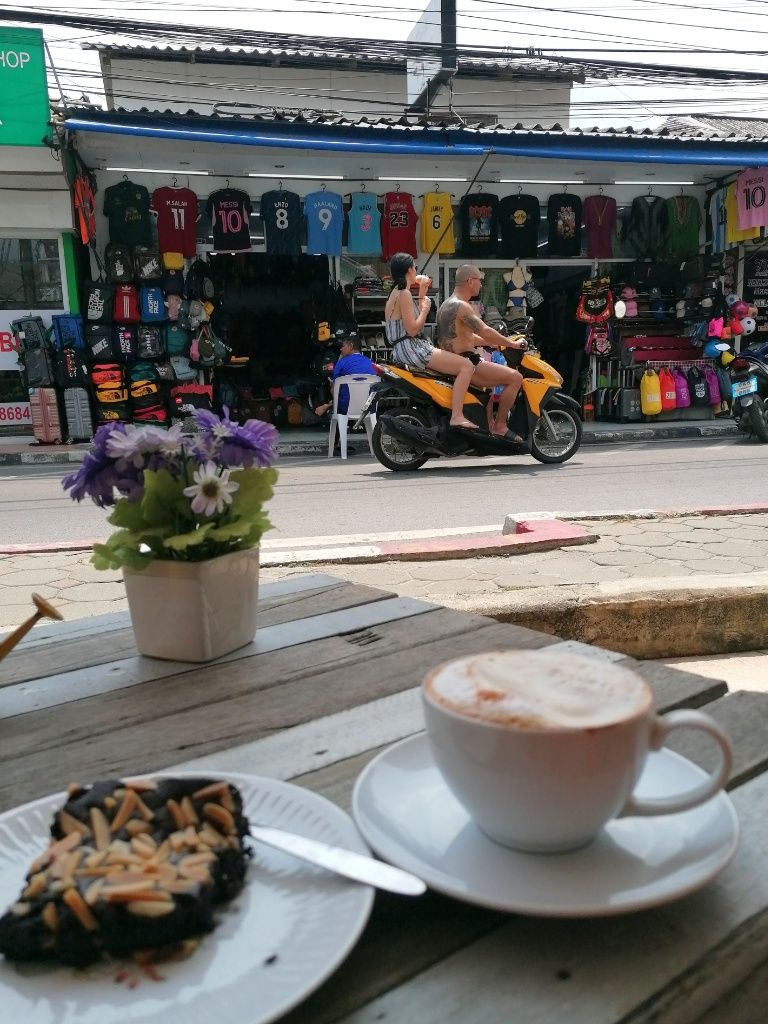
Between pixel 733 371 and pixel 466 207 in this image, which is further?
pixel 466 207

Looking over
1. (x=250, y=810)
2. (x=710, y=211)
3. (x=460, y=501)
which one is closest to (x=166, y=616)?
(x=250, y=810)

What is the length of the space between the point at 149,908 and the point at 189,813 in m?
0.10

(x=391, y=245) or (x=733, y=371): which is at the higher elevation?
(x=391, y=245)

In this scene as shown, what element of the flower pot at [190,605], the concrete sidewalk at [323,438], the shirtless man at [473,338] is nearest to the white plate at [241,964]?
the flower pot at [190,605]

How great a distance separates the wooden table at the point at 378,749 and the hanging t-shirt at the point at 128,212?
9379mm

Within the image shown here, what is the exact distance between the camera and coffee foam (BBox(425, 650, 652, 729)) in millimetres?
590

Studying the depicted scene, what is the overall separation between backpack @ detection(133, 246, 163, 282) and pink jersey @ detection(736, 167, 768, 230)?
762 cm

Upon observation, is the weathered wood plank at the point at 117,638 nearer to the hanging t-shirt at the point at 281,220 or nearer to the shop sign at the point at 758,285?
the hanging t-shirt at the point at 281,220

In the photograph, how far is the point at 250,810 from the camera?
697 millimetres

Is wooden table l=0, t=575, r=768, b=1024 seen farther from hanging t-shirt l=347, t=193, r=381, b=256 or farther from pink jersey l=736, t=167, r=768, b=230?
pink jersey l=736, t=167, r=768, b=230

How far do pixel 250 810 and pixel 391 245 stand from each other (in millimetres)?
10523

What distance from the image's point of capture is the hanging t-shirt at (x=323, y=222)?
10102mm

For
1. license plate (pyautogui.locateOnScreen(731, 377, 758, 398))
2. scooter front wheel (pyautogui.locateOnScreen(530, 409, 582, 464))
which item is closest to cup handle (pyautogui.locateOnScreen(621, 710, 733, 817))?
scooter front wheel (pyautogui.locateOnScreen(530, 409, 582, 464))

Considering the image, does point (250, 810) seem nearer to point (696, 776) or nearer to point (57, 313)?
point (696, 776)
